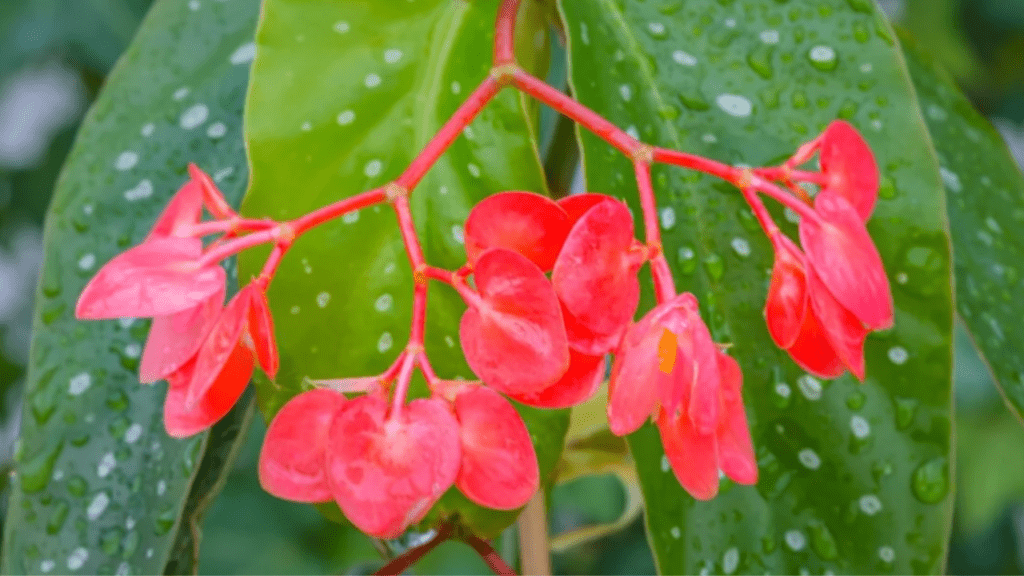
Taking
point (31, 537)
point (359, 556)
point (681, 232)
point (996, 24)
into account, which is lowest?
point (359, 556)

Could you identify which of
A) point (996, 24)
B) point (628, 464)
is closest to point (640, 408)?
point (628, 464)

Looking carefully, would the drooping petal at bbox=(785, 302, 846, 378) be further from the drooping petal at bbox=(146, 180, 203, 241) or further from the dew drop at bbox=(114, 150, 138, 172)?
the dew drop at bbox=(114, 150, 138, 172)

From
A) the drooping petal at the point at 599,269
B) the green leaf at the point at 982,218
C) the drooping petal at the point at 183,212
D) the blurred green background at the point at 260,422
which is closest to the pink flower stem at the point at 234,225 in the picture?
the drooping petal at the point at 183,212

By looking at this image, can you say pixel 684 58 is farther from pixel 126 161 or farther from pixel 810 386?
pixel 126 161

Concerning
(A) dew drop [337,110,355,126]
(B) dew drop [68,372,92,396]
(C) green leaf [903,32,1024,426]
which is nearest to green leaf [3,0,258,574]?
(B) dew drop [68,372,92,396]

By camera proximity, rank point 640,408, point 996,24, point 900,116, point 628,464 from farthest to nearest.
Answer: point 996,24, point 628,464, point 900,116, point 640,408

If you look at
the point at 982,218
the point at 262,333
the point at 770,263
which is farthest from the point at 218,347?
the point at 982,218

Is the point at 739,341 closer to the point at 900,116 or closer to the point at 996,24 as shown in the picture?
the point at 900,116
